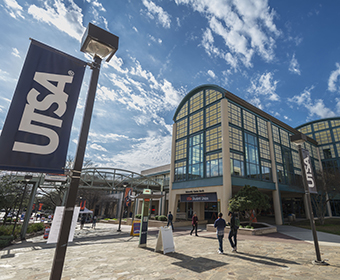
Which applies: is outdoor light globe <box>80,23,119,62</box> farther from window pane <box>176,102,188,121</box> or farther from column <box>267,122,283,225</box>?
column <box>267,122,283,225</box>

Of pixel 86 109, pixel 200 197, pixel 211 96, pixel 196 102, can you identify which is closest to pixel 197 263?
pixel 86 109

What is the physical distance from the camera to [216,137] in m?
25.5

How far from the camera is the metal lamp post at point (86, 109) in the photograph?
3.04m

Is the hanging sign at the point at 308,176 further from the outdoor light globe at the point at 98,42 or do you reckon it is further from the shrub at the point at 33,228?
the shrub at the point at 33,228

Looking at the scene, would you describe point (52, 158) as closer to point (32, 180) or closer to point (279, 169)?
point (32, 180)

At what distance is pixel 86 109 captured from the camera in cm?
377

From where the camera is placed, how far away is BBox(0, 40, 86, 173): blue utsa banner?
3.35m

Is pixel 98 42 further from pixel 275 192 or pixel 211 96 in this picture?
pixel 275 192

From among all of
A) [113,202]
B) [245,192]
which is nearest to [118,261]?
[245,192]

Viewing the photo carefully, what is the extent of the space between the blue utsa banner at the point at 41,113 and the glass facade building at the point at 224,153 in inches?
822

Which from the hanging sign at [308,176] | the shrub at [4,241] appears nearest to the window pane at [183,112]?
the hanging sign at [308,176]

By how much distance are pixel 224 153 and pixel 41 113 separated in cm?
2189

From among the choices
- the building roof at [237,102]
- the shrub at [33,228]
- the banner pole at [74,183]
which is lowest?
the shrub at [33,228]

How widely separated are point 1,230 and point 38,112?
1662 cm
